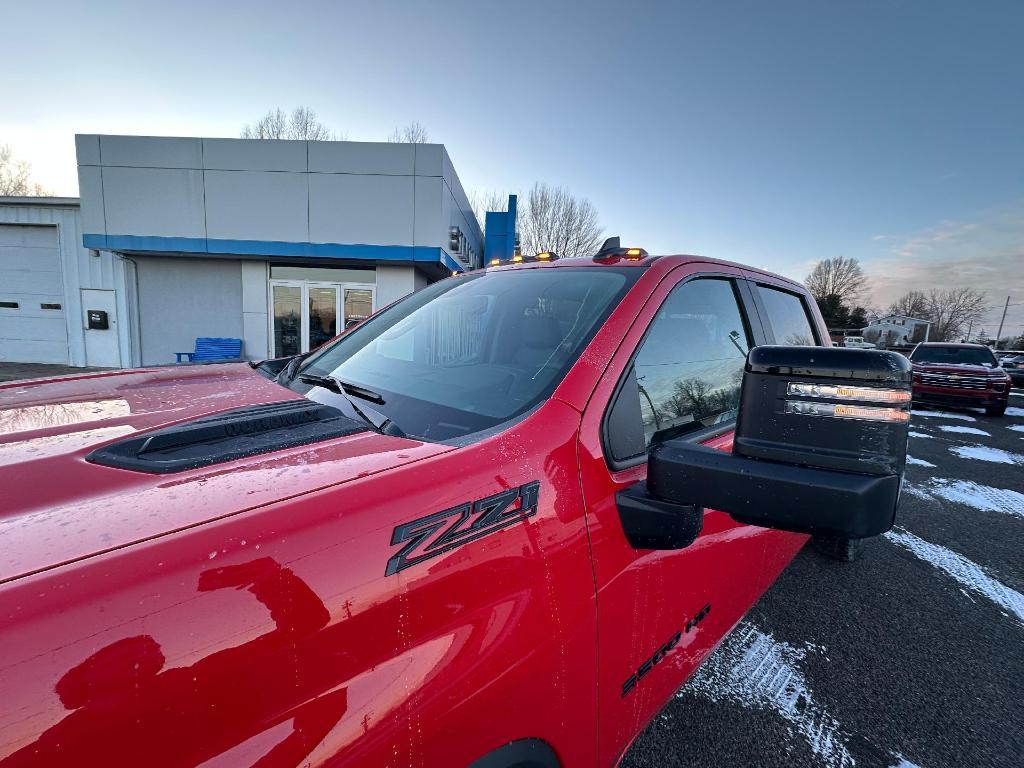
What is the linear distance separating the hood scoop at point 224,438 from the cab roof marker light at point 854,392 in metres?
1.04

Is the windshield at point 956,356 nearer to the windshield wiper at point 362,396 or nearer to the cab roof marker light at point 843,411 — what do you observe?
the cab roof marker light at point 843,411

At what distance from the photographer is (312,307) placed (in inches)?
488

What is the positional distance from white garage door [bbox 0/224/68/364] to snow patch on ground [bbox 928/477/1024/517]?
19.6m

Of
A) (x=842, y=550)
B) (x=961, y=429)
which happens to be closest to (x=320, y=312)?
(x=842, y=550)

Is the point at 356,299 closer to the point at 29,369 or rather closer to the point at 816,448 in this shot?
the point at 29,369

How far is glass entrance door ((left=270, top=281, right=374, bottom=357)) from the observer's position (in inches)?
485

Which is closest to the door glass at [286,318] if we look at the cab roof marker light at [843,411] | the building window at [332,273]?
the building window at [332,273]

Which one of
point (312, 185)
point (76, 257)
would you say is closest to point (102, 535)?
point (312, 185)

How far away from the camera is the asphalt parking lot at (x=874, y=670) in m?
1.86

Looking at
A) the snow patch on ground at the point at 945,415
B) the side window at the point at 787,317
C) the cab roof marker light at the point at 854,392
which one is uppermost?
the side window at the point at 787,317

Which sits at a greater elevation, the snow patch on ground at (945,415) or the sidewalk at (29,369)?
the snow patch on ground at (945,415)

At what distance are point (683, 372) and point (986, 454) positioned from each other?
8.68 metres

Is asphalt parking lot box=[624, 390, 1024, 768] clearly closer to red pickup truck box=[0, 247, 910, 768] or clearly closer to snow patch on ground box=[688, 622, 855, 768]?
snow patch on ground box=[688, 622, 855, 768]

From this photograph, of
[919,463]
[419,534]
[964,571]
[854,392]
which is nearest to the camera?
[419,534]
